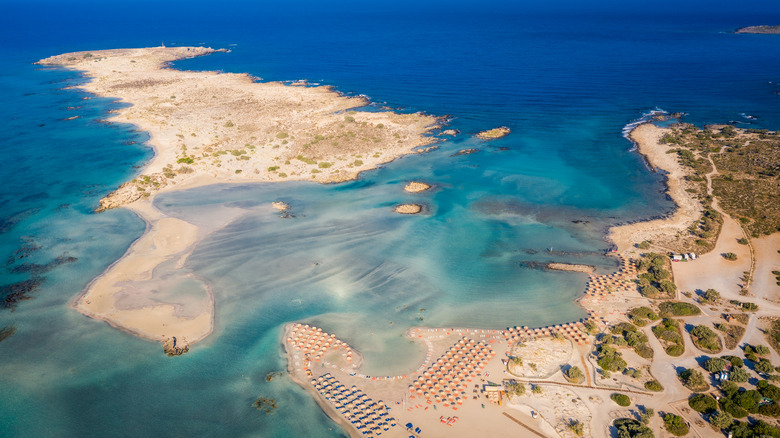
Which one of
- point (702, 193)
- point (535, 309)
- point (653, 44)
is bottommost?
point (535, 309)

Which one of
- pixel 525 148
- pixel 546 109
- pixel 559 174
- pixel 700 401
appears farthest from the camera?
pixel 546 109

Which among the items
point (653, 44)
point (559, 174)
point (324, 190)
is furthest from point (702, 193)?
point (653, 44)

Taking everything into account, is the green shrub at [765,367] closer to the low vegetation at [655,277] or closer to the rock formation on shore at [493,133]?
the low vegetation at [655,277]

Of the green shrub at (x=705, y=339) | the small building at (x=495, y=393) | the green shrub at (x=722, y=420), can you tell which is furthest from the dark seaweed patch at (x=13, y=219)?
the green shrub at (x=705, y=339)

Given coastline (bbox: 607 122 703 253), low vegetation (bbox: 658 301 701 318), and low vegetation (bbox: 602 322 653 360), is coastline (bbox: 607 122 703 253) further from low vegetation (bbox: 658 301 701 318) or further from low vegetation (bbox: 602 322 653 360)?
low vegetation (bbox: 602 322 653 360)

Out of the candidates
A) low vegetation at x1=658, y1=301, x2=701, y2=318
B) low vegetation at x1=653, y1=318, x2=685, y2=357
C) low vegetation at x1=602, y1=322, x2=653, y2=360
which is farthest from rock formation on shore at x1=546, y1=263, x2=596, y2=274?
low vegetation at x1=602, y1=322, x2=653, y2=360

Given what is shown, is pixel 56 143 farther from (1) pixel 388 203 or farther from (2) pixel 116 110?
(1) pixel 388 203

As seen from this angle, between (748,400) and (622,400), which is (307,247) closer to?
(622,400)

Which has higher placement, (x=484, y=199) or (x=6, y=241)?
(x=484, y=199)
